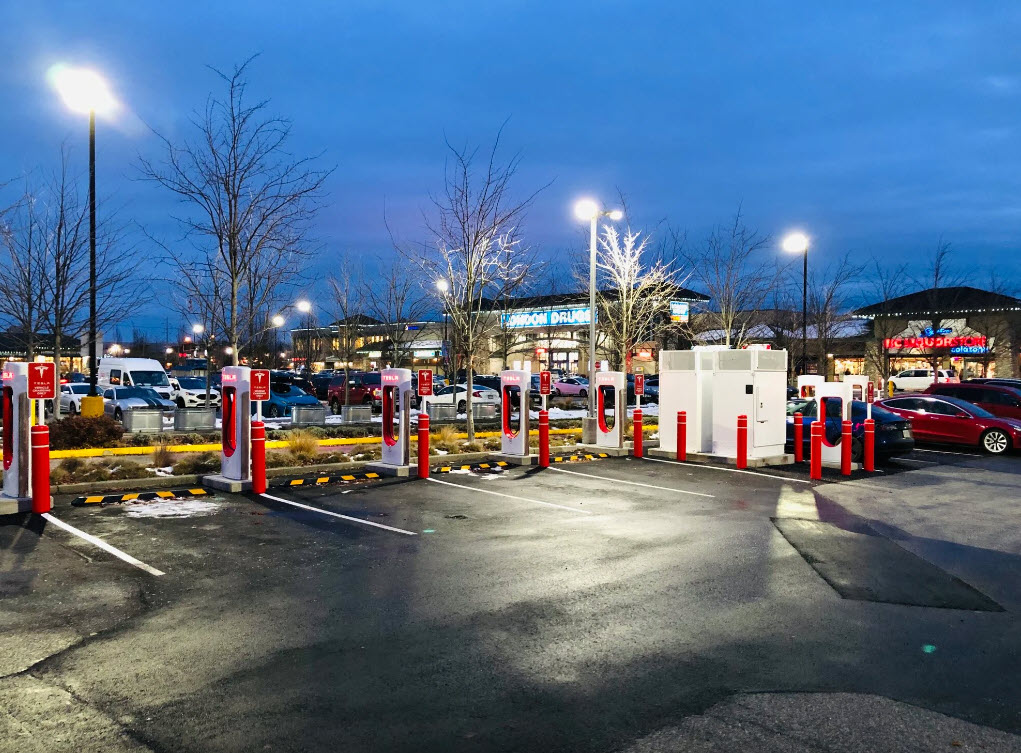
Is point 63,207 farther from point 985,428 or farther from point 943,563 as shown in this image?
point 985,428

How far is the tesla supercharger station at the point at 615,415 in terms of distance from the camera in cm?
1722

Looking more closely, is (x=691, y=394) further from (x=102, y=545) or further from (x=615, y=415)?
(x=102, y=545)

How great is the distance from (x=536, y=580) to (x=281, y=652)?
2.52m

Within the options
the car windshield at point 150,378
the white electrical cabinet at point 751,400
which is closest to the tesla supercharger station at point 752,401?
the white electrical cabinet at point 751,400

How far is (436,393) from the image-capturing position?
106 feet

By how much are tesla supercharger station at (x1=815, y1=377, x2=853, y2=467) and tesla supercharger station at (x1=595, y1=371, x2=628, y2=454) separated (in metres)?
3.89

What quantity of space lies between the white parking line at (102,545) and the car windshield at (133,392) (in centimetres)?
1734

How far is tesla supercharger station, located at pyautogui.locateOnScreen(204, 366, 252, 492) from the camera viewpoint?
11984 millimetres

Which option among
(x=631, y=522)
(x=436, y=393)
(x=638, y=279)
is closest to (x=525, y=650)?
(x=631, y=522)

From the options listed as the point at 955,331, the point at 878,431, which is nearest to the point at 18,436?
the point at 878,431

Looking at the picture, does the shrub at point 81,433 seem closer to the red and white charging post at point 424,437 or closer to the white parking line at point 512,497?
the red and white charging post at point 424,437

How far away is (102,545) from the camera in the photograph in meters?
8.25

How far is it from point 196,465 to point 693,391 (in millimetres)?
9743

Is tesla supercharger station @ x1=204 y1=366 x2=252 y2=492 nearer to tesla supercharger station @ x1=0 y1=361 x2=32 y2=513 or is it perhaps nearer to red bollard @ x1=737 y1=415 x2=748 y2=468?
tesla supercharger station @ x1=0 y1=361 x2=32 y2=513
